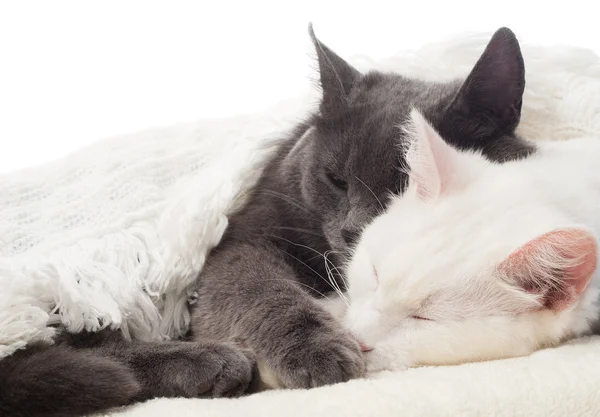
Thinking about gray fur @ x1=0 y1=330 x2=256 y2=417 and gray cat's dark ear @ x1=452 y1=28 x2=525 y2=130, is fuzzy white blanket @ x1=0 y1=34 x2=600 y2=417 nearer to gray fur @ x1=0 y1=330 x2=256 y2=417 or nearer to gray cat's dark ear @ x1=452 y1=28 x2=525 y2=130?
gray fur @ x1=0 y1=330 x2=256 y2=417

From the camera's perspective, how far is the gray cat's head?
1022mm

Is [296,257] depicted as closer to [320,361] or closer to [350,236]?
[350,236]

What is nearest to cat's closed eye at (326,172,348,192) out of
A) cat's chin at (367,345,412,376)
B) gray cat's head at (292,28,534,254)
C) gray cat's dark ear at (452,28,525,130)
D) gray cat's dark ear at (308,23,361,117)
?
gray cat's head at (292,28,534,254)

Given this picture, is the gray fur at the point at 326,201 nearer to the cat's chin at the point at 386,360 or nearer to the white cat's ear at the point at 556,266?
the cat's chin at the point at 386,360

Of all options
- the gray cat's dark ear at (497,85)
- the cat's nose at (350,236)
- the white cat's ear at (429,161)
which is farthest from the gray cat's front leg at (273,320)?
the gray cat's dark ear at (497,85)

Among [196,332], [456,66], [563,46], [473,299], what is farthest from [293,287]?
[563,46]

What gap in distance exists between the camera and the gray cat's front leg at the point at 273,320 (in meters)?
0.86

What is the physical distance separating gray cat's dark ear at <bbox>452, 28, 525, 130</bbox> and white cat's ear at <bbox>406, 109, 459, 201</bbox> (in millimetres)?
165

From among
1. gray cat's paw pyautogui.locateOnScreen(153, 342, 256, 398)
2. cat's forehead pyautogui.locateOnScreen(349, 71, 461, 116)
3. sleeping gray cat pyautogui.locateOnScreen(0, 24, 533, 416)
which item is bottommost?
gray cat's paw pyautogui.locateOnScreen(153, 342, 256, 398)

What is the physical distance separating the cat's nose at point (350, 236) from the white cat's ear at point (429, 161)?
160 millimetres

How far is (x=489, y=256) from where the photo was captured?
0.81m

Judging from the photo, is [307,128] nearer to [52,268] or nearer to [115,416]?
[52,268]

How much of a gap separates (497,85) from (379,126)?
20 cm

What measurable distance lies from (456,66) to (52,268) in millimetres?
903
